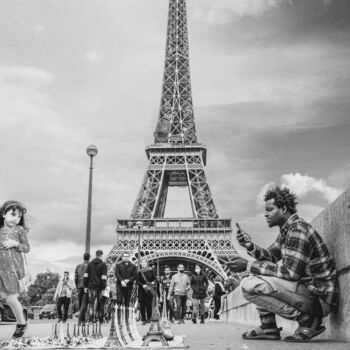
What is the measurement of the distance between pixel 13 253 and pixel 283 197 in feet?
10.3

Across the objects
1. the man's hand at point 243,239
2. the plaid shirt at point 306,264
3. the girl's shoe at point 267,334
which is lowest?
the girl's shoe at point 267,334

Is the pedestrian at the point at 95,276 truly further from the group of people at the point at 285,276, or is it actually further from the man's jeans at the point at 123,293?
the group of people at the point at 285,276

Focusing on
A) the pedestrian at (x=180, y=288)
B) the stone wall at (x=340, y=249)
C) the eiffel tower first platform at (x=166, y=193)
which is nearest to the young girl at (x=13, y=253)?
the stone wall at (x=340, y=249)

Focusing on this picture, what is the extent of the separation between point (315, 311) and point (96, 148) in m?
15.2

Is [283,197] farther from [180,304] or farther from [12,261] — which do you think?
[180,304]

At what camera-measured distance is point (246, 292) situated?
15.5ft

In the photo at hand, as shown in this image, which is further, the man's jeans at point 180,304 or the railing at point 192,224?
the railing at point 192,224

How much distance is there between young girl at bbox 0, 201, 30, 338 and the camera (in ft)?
19.2

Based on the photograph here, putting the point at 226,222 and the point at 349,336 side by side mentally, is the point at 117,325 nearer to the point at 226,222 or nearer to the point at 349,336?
the point at 349,336

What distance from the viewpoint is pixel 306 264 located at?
453cm

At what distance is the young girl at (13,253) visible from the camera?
19.2 feet

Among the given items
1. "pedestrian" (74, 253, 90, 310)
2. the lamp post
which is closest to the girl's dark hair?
"pedestrian" (74, 253, 90, 310)

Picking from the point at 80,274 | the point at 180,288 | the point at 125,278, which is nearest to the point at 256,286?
the point at 125,278

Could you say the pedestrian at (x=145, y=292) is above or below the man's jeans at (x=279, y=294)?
above
